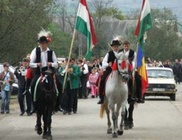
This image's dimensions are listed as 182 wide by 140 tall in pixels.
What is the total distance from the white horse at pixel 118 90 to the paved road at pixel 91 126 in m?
0.38

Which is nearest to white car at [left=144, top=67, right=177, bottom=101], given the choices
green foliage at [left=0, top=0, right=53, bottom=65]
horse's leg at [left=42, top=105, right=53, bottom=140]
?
green foliage at [left=0, top=0, right=53, bottom=65]

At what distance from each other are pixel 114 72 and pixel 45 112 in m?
1.83

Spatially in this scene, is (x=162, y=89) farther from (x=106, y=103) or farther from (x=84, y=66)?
(x=106, y=103)

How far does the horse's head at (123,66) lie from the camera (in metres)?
15.2

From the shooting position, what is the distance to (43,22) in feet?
128

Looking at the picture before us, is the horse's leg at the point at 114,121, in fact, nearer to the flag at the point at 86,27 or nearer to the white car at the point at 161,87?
the flag at the point at 86,27

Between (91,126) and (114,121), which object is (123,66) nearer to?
(114,121)

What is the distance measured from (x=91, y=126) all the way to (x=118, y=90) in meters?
2.76

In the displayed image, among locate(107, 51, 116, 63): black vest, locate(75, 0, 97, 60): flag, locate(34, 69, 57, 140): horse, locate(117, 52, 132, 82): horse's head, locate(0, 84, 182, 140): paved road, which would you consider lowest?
locate(0, 84, 182, 140): paved road

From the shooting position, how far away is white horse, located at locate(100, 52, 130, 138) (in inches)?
601

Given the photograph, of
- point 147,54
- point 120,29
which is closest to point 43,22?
point 147,54

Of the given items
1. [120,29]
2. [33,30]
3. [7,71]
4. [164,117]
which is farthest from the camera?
[120,29]

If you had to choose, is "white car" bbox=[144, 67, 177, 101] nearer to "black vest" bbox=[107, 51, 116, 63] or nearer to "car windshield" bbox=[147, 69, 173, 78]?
"car windshield" bbox=[147, 69, 173, 78]

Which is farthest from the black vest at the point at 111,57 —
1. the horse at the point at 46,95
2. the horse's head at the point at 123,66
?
the horse at the point at 46,95
